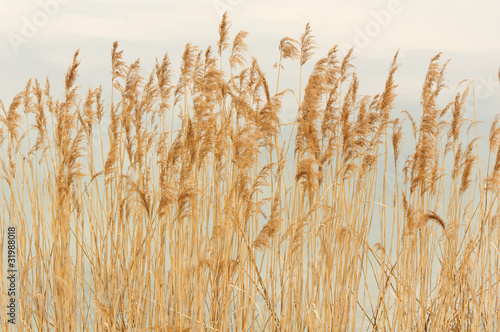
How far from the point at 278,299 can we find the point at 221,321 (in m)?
0.42

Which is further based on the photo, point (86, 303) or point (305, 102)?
point (86, 303)

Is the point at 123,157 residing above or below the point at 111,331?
above

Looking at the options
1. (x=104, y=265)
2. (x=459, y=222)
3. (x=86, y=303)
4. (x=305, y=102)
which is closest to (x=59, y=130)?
(x=104, y=265)

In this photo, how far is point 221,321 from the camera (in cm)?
396

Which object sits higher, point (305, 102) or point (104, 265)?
point (305, 102)

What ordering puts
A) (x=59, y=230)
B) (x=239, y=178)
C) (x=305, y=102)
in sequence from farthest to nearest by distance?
(x=59, y=230), (x=305, y=102), (x=239, y=178)

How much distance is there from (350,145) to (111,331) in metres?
2.16

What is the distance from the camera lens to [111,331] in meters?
4.06

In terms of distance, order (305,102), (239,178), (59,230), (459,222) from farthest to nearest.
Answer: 1. (459,222)
2. (59,230)
3. (305,102)
4. (239,178)

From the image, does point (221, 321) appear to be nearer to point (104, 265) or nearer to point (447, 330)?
point (104, 265)

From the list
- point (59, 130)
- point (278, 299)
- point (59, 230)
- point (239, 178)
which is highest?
point (59, 130)

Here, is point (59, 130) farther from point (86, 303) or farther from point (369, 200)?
point (369, 200)

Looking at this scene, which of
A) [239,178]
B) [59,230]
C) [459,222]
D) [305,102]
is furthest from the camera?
[459,222]

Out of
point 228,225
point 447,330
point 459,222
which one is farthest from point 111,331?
point 459,222
